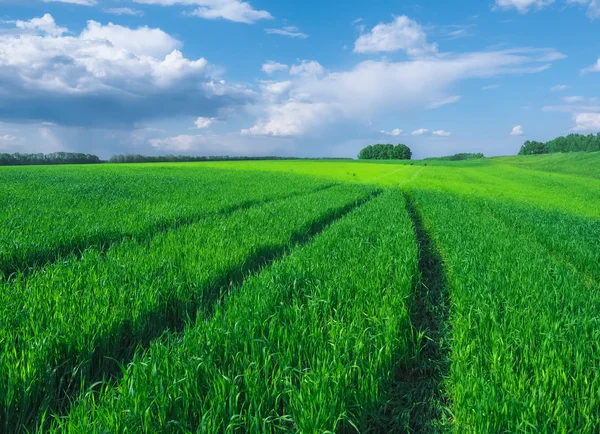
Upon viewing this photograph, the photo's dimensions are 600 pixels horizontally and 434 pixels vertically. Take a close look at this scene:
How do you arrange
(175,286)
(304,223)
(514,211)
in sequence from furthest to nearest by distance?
(514,211)
(304,223)
(175,286)

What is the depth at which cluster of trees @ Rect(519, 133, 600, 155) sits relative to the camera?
386 ft

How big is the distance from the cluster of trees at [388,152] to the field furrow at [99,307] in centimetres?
14336

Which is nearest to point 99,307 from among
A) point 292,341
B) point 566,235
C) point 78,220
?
point 292,341

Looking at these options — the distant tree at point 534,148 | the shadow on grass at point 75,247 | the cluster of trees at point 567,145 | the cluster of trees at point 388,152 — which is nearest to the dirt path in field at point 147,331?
the shadow on grass at point 75,247

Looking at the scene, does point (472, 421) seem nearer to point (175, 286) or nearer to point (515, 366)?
point (515, 366)

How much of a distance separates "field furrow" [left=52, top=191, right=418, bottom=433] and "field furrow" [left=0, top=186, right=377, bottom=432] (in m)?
0.32

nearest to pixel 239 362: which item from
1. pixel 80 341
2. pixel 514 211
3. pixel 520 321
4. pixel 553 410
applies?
pixel 80 341

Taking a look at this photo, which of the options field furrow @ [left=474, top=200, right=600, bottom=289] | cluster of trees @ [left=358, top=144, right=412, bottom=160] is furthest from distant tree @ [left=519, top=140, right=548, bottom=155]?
field furrow @ [left=474, top=200, right=600, bottom=289]

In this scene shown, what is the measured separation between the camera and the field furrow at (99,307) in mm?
3115

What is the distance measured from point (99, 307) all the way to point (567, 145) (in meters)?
163

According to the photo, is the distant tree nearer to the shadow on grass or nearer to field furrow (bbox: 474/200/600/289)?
field furrow (bbox: 474/200/600/289)

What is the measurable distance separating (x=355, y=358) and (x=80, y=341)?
277 cm

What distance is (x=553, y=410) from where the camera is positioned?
2896 mm

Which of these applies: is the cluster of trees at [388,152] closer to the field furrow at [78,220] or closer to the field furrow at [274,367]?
the field furrow at [78,220]
